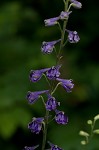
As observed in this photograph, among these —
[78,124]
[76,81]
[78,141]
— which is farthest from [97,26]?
[78,141]

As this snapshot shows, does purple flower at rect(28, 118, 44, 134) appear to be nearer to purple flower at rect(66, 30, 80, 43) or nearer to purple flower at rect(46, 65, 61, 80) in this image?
purple flower at rect(46, 65, 61, 80)

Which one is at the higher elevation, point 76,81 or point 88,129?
point 76,81

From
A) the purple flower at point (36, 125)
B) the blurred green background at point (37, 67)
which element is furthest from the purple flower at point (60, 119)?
the blurred green background at point (37, 67)

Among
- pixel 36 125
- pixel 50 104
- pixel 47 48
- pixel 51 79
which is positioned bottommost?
pixel 36 125

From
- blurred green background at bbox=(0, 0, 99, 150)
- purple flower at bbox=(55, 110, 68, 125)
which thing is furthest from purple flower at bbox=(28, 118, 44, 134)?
blurred green background at bbox=(0, 0, 99, 150)

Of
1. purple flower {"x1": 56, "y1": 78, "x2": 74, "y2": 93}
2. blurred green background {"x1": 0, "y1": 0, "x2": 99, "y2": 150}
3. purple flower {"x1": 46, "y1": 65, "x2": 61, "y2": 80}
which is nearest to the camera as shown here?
purple flower {"x1": 46, "y1": 65, "x2": 61, "y2": 80}

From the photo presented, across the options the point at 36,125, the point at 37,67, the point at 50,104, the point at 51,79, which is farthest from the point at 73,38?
the point at 37,67

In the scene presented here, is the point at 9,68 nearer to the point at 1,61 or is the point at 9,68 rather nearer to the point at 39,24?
the point at 1,61

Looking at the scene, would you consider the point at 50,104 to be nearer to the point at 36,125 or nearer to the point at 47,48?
the point at 36,125
